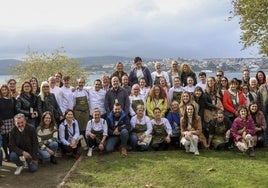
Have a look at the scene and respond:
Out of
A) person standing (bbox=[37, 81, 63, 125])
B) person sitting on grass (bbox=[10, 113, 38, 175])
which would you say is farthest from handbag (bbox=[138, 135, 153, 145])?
person sitting on grass (bbox=[10, 113, 38, 175])

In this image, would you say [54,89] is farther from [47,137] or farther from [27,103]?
[47,137]

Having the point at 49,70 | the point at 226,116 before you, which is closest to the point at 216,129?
the point at 226,116

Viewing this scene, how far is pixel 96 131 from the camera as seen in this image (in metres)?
10.0

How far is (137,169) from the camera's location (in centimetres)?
848

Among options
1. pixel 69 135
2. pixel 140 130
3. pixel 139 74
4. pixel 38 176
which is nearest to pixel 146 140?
pixel 140 130

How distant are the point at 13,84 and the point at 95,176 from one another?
3.50 meters

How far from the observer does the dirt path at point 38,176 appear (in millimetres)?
7832

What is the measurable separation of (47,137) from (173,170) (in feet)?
11.1

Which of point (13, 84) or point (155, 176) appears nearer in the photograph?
point (155, 176)

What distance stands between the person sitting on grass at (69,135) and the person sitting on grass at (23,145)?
1067 millimetres

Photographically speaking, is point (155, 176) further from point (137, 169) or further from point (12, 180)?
point (12, 180)

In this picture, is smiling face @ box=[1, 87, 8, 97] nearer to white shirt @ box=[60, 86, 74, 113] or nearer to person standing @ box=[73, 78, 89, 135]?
white shirt @ box=[60, 86, 74, 113]

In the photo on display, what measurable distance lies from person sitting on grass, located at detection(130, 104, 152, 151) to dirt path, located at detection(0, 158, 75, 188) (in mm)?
1848

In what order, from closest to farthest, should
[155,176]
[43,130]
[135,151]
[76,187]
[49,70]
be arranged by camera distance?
[76,187], [155,176], [43,130], [135,151], [49,70]
